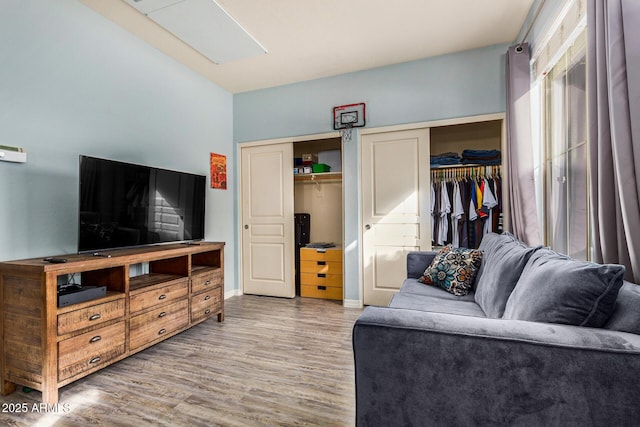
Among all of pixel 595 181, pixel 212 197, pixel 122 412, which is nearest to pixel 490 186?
pixel 595 181

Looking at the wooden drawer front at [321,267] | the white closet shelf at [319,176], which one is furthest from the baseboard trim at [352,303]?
the white closet shelf at [319,176]

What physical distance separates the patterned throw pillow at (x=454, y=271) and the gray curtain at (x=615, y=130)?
41.1 inches

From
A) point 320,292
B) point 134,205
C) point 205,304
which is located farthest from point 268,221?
point 134,205

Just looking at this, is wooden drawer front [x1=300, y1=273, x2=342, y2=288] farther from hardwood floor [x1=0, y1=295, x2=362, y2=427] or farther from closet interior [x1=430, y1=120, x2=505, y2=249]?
closet interior [x1=430, y1=120, x2=505, y2=249]

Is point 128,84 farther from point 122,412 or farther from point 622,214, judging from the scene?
point 622,214

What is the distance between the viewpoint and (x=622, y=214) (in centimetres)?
106

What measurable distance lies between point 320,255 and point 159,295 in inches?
75.4

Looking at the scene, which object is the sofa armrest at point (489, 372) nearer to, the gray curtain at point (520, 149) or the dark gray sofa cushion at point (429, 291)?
the dark gray sofa cushion at point (429, 291)

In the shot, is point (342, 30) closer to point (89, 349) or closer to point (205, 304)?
point (205, 304)

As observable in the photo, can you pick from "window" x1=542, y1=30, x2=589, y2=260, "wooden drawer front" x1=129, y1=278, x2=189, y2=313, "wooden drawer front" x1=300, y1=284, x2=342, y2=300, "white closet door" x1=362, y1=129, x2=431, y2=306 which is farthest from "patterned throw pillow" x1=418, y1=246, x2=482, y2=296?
"wooden drawer front" x1=129, y1=278, x2=189, y2=313

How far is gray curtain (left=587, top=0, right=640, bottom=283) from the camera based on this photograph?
1020 mm

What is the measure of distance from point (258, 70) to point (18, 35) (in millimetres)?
1955

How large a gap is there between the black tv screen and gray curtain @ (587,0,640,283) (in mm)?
2717

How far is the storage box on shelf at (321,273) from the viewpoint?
146 inches
